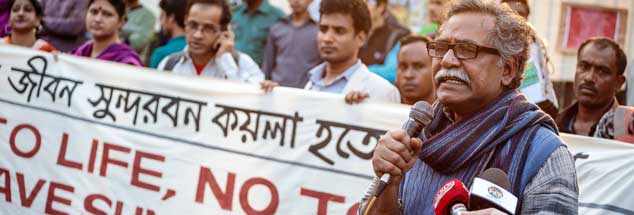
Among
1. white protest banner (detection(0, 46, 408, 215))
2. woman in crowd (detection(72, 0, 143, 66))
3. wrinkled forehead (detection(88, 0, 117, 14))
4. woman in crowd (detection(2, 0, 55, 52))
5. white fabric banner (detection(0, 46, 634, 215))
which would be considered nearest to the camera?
white fabric banner (detection(0, 46, 634, 215))

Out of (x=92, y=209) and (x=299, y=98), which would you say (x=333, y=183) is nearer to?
(x=299, y=98)

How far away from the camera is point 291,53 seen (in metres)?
8.53

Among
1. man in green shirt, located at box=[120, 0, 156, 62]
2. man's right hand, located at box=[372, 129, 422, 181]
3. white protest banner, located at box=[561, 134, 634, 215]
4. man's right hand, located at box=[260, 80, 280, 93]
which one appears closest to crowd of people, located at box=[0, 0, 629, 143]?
man's right hand, located at box=[260, 80, 280, 93]

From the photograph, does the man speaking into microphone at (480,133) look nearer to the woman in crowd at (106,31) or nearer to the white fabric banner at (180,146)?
the white fabric banner at (180,146)

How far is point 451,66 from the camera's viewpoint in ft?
10.8

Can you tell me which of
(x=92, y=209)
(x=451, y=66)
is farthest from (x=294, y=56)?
(x=451, y=66)

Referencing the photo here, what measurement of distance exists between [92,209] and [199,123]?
0.85 meters

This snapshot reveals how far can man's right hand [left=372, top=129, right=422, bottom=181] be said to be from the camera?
3.10 metres

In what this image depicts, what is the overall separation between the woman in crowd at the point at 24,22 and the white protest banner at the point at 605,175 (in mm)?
4465

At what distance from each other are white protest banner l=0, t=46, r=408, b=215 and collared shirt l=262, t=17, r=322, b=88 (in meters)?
2.07

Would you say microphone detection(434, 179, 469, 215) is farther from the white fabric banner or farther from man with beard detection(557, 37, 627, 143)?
man with beard detection(557, 37, 627, 143)

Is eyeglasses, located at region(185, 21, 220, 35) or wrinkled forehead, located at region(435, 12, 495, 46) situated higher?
wrinkled forehead, located at region(435, 12, 495, 46)

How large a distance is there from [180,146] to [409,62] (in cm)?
145

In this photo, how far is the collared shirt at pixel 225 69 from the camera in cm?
692
